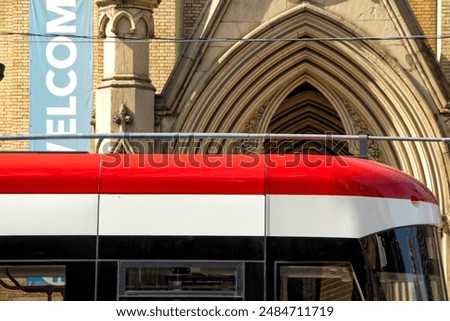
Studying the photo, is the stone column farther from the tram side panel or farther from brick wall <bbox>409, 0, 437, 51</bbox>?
the tram side panel

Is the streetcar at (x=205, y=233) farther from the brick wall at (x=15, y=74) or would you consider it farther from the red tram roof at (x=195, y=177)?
the brick wall at (x=15, y=74)

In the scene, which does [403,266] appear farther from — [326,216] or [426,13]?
[426,13]

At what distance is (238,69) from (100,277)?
10.7m

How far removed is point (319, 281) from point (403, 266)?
2.35ft

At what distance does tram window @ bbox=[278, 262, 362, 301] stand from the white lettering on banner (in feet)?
40.3

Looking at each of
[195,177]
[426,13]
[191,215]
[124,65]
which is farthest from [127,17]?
[191,215]

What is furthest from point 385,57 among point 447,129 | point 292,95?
point 292,95

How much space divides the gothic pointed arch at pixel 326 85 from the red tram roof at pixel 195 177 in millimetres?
9597

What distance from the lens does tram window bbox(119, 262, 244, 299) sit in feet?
35.7

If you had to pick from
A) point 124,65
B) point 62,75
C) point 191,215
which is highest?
point 62,75

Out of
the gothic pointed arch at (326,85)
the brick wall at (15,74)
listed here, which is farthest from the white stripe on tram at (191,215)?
the brick wall at (15,74)

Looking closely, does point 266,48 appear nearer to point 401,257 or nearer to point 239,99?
point 239,99

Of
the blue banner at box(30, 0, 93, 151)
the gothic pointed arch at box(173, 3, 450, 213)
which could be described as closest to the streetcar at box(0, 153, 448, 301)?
the gothic pointed arch at box(173, 3, 450, 213)

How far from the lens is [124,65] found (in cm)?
2020
